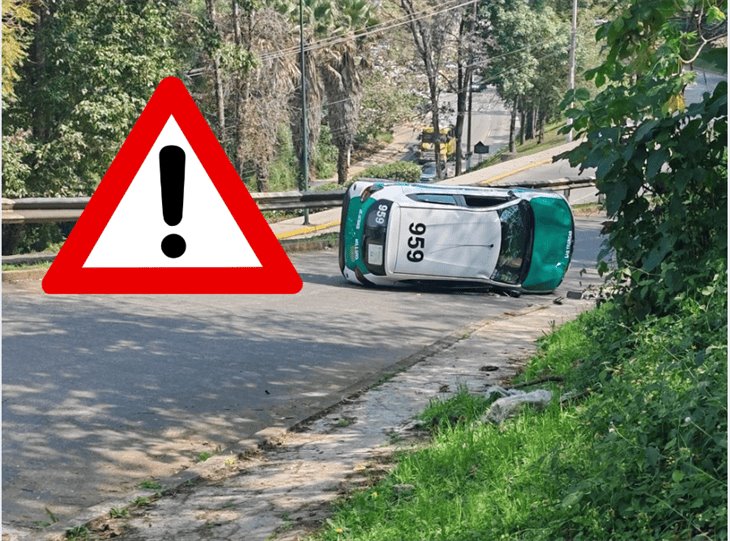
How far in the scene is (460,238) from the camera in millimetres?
17656

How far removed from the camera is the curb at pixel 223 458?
19.6ft

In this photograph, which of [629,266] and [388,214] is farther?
[388,214]

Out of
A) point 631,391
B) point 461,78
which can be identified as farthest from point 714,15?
point 461,78

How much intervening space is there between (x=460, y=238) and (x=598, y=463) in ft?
42.4

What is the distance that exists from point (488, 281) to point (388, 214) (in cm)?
185

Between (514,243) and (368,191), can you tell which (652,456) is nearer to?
(514,243)

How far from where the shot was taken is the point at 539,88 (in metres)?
59.7

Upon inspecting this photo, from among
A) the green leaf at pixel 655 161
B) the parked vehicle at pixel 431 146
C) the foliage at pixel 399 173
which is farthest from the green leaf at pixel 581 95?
the parked vehicle at pixel 431 146

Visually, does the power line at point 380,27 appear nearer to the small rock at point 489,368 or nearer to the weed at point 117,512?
the small rock at point 489,368

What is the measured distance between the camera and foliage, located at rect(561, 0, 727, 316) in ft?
23.1

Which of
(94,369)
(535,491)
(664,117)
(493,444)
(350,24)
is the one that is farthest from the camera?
(350,24)

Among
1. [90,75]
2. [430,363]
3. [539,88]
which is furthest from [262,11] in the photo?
[430,363]

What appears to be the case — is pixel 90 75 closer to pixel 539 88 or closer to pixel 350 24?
pixel 350 24

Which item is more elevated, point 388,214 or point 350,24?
point 350,24
